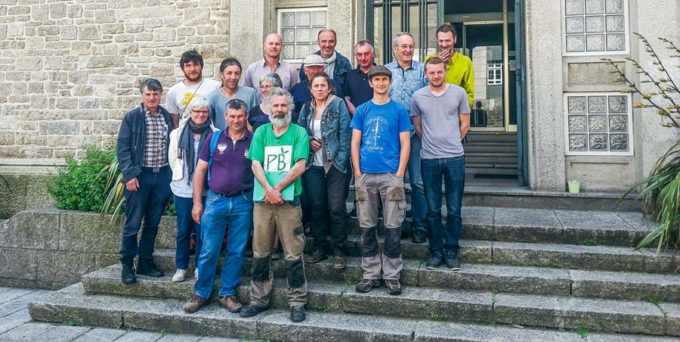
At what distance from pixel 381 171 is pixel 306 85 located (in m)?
1.22

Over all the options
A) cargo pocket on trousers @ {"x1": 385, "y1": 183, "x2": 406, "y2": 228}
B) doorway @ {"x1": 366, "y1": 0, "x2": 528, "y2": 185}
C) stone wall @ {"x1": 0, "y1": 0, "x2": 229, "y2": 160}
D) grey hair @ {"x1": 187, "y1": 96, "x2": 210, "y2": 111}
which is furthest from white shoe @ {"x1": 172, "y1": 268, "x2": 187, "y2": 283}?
doorway @ {"x1": 366, "y1": 0, "x2": 528, "y2": 185}

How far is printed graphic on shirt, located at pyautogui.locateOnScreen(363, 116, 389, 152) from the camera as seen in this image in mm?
3961

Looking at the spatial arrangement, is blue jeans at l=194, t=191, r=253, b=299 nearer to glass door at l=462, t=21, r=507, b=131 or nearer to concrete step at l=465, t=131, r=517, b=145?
concrete step at l=465, t=131, r=517, b=145

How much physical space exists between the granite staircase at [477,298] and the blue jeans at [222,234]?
216 millimetres

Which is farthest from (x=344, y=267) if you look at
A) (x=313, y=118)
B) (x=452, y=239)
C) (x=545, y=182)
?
(x=545, y=182)

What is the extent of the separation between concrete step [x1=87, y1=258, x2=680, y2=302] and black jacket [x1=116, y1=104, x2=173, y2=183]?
1.07m

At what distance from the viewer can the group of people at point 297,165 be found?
3.95 metres

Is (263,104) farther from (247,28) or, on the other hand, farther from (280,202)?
(247,28)

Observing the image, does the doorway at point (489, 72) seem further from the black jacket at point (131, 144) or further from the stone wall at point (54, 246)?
the stone wall at point (54, 246)

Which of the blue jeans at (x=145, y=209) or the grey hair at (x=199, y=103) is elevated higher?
the grey hair at (x=199, y=103)

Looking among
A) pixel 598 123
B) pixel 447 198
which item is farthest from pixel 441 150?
pixel 598 123

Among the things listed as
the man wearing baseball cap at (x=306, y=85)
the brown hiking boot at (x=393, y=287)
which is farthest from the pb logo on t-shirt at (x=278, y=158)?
the brown hiking boot at (x=393, y=287)

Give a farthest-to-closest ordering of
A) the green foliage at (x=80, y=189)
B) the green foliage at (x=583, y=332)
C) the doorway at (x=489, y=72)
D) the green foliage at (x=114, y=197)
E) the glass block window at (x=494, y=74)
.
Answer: the glass block window at (x=494, y=74) → the doorway at (x=489, y=72) → the green foliage at (x=80, y=189) → the green foliage at (x=114, y=197) → the green foliage at (x=583, y=332)

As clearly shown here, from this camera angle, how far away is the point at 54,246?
5578 mm
